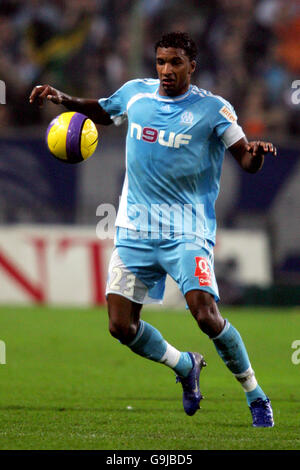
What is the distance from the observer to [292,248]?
591 inches

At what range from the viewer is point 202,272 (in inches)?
224

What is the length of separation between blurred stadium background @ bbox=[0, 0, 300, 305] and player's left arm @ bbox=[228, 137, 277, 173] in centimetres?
895

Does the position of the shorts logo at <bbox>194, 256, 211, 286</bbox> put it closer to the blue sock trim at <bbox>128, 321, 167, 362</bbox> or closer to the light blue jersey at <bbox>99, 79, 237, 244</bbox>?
the light blue jersey at <bbox>99, 79, 237, 244</bbox>

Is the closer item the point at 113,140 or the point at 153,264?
the point at 153,264

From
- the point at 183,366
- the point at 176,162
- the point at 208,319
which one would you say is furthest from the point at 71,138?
the point at 183,366

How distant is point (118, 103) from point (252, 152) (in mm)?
1229

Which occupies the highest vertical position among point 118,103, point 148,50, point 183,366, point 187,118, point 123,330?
point 148,50

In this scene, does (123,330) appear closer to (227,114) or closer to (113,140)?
(227,114)

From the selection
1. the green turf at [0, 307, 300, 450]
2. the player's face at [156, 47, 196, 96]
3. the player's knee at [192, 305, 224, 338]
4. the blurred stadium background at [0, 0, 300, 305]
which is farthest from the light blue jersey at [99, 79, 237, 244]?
the blurred stadium background at [0, 0, 300, 305]

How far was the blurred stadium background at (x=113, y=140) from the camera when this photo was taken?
48.5 feet

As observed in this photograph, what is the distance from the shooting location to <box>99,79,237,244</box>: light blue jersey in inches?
231

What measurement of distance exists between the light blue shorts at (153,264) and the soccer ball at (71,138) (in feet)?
1.92

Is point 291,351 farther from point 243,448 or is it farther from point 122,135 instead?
point 122,135

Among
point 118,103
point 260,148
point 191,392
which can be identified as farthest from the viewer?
point 118,103
